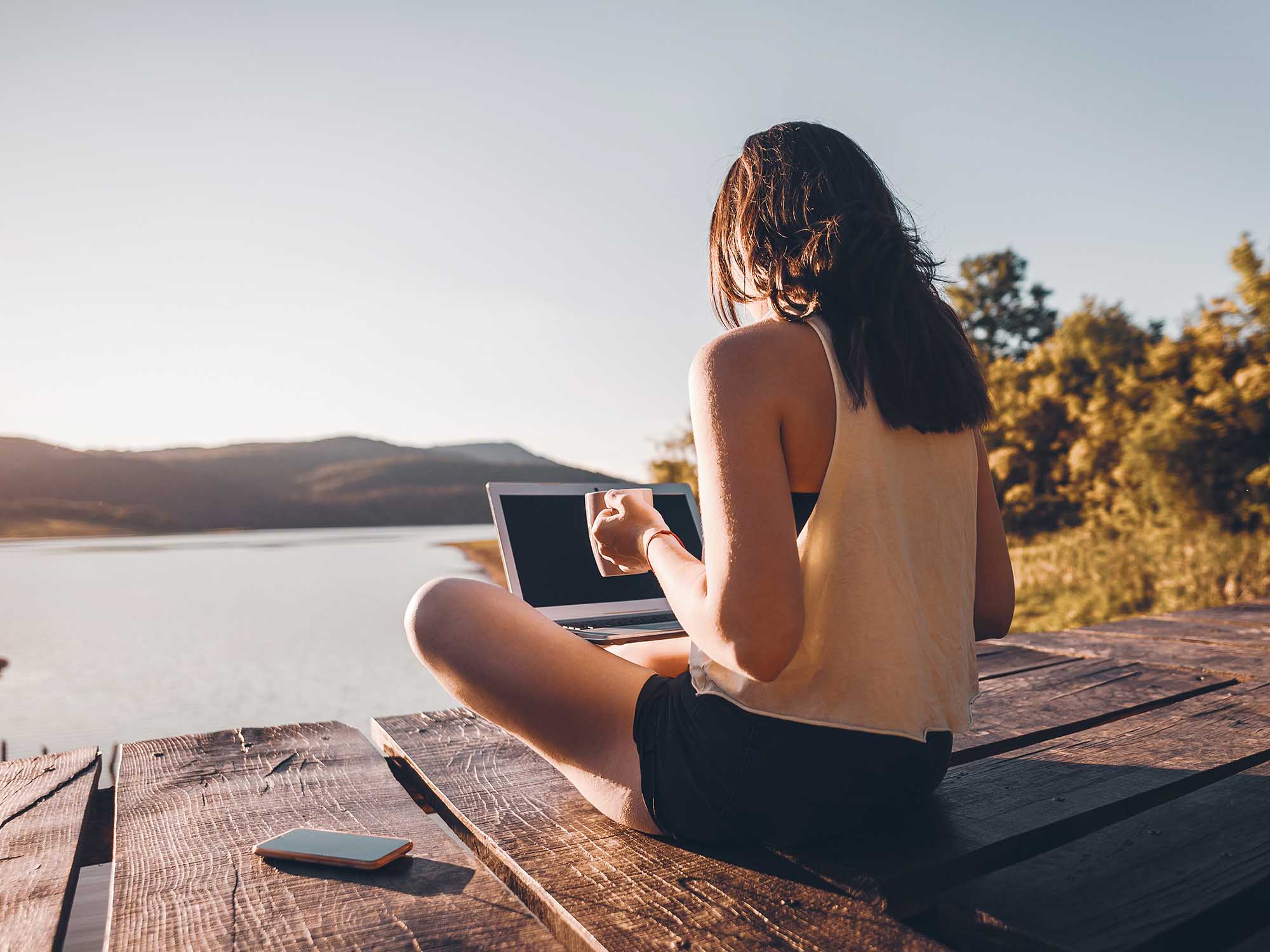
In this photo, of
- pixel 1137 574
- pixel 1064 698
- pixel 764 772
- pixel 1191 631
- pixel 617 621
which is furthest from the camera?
pixel 1137 574

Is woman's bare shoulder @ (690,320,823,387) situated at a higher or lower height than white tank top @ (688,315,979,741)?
higher

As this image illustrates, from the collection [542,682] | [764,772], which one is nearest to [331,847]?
[542,682]

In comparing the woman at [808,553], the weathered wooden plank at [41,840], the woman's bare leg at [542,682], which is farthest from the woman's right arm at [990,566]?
the weathered wooden plank at [41,840]

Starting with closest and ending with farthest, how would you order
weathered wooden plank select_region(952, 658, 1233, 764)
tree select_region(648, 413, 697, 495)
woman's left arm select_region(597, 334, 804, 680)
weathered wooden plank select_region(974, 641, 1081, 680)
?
woman's left arm select_region(597, 334, 804, 680) < weathered wooden plank select_region(952, 658, 1233, 764) < weathered wooden plank select_region(974, 641, 1081, 680) < tree select_region(648, 413, 697, 495)

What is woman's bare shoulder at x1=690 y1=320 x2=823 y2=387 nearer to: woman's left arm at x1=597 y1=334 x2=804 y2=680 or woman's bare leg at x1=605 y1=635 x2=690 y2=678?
woman's left arm at x1=597 y1=334 x2=804 y2=680

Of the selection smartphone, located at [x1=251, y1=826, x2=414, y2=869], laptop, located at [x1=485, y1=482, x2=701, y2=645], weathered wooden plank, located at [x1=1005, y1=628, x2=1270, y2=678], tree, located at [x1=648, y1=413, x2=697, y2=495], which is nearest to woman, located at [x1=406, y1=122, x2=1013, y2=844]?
smartphone, located at [x1=251, y1=826, x2=414, y2=869]

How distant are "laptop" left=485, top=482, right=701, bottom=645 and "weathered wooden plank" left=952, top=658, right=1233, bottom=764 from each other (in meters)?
0.77

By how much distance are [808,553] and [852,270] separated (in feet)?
1.24

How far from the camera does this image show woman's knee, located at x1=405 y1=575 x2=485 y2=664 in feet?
4.25

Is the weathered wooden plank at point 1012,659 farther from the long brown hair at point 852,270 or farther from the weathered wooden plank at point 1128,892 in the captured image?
the long brown hair at point 852,270

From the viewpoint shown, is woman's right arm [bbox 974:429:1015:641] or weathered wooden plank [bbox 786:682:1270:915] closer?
weathered wooden plank [bbox 786:682:1270:915]

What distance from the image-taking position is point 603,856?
1.13 m

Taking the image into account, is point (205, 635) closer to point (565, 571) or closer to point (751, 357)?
point (565, 571)

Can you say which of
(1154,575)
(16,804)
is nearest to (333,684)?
(1154,575)
